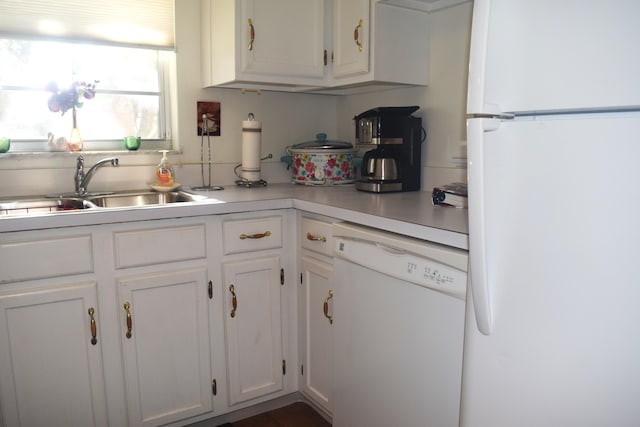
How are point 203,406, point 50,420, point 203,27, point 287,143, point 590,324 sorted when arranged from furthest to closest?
point 287,143
point 203,27
point 203,406
point 50,420
point 590,324

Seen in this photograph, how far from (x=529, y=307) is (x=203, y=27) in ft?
6.65

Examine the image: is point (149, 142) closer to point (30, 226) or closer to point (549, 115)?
point (30, 226)

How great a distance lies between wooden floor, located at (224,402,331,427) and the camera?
2.16 metres

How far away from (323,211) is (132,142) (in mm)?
1020

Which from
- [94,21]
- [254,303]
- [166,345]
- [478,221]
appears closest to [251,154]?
[254,303]

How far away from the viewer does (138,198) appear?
7.68 ft

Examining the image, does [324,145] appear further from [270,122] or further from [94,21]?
[94,21]

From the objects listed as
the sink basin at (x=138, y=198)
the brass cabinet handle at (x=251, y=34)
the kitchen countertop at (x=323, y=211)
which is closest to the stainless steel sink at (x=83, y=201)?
the sink basin at (x=138, y=198)

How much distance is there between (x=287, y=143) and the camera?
2799 mm

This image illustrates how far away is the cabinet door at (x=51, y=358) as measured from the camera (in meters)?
1.67

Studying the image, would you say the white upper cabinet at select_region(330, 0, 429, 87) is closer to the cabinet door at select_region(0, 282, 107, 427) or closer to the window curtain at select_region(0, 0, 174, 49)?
the window curtain at select_region(0, 0, 174, 49)

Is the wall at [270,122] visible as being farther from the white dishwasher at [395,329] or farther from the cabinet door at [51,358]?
the white dishwasher at [395,329]

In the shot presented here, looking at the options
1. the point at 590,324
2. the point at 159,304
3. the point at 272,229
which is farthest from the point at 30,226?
the point at 590,324

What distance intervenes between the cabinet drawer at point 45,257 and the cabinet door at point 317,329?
0.82 metres
